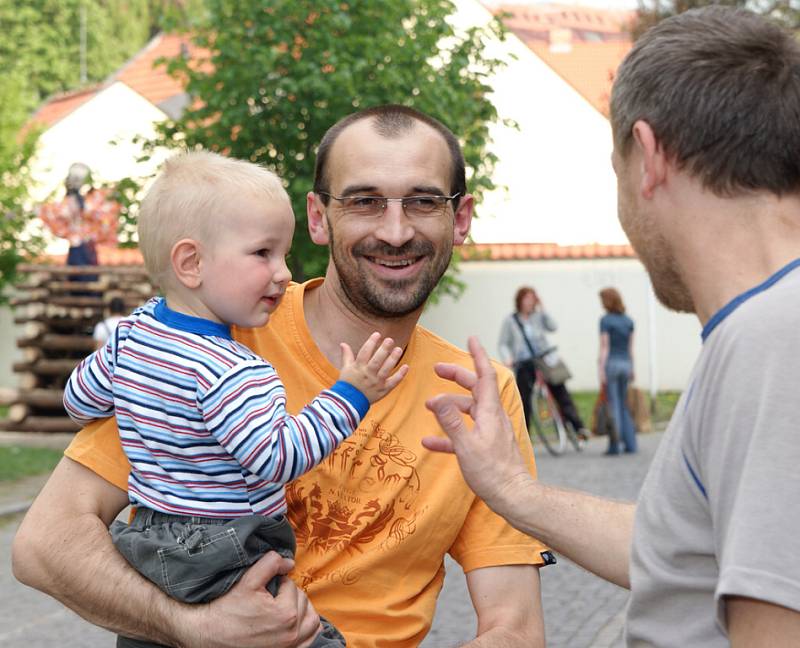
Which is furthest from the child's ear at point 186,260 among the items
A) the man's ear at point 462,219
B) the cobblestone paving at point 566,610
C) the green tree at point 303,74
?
the green tree at point 303,74

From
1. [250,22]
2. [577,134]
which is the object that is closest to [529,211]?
[577,134]

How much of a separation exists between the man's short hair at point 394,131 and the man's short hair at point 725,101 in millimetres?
1305

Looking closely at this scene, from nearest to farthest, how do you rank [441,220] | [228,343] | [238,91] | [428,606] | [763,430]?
1. [763,430]
2. [228,343]
3. [428,606]
4. [441,220]
5. [238,91]

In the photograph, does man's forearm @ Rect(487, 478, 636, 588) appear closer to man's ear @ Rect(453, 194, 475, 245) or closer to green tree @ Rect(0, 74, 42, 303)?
man's ear @ Rect(453, 194, 475, 245)

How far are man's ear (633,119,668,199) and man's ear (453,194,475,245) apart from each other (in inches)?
54.7

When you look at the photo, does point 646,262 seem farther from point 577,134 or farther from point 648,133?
point 577,134

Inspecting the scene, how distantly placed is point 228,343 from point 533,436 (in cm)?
1622

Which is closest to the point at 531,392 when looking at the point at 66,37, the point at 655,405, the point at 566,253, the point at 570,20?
the point at 655,405

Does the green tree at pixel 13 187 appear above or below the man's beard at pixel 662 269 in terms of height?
below

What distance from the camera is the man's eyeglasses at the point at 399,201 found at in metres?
3.30

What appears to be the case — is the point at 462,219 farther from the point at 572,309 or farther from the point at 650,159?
the point at 572,309

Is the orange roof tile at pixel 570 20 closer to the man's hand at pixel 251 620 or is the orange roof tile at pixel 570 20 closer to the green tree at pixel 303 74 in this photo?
the green tree at pixel 303 74

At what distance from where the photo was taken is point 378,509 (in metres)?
3.05

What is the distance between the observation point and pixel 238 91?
16719 millimetres
